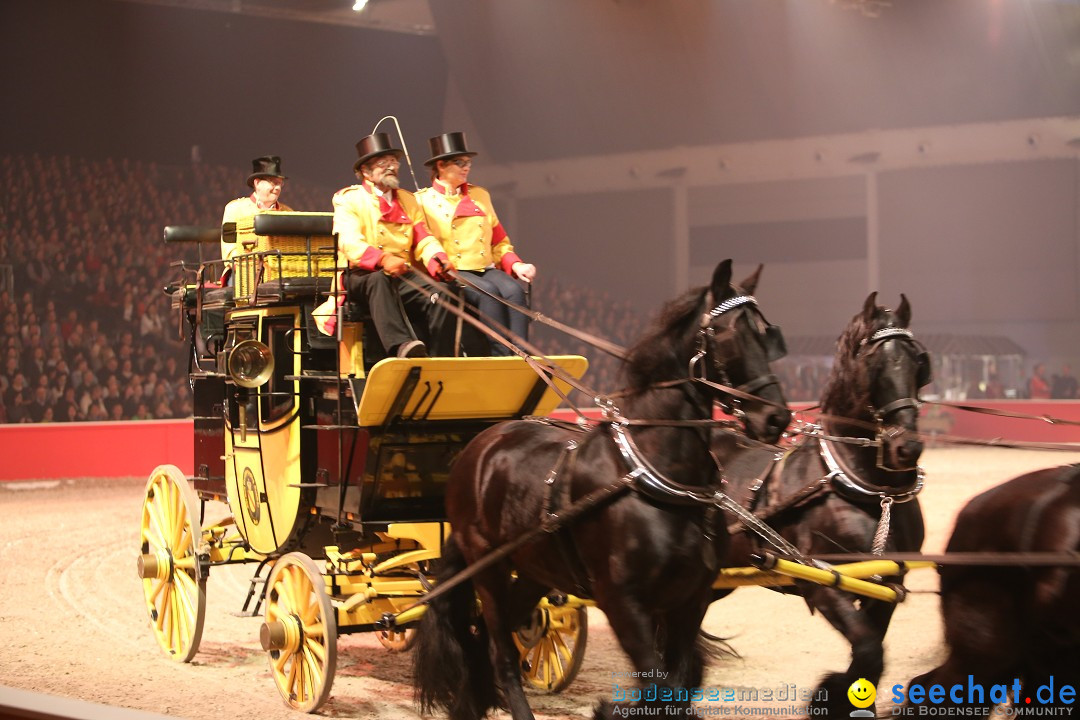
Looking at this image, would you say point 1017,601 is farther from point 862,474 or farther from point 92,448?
point 92,448

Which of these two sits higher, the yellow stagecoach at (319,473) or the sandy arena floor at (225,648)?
the yellow stagecoach at (319,473)

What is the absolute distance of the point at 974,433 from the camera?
568 inches

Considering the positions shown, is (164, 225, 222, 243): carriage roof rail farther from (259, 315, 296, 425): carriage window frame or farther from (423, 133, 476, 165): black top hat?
(423, 133, 476, 165): black top hat

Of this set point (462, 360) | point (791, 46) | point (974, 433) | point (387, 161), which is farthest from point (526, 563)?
point (791, 46)

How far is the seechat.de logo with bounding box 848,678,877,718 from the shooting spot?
3947 mm

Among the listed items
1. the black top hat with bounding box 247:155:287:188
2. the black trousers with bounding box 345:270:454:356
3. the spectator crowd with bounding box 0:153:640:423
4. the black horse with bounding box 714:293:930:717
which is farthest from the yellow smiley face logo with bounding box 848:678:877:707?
the spectator crowd with bounding box 0:153:640:423

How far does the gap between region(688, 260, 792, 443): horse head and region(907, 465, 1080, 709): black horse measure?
680 millimetres

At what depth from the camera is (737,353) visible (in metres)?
3.65

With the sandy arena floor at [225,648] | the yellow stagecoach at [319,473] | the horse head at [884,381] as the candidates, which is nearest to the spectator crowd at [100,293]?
the sandy arena floor at [225,648]

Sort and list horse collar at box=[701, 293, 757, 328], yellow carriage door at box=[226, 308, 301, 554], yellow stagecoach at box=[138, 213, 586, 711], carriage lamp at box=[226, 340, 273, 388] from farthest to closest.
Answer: yellow carriage door at box=[226, 308, 301, 554] < carriage lamp at box=[226, 340, 273, 388] < yellow stagecoach at box=[138, 213, 586, 711] < horse collar at box=[701, 293, 757, 328]

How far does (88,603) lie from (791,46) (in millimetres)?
15745

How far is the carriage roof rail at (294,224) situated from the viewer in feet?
17.4

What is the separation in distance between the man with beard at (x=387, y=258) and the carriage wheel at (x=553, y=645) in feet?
4.14

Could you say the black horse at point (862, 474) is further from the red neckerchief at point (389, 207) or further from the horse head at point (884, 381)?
the red neckerchief at point (389, 207)
